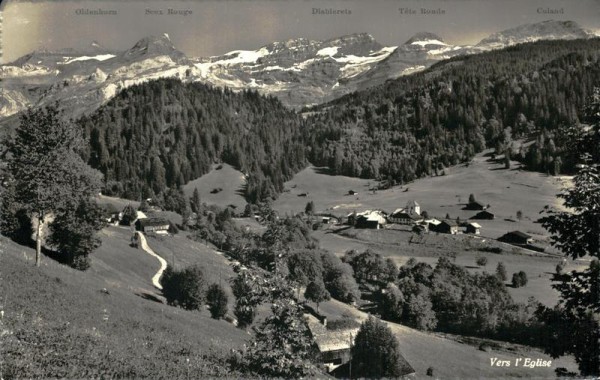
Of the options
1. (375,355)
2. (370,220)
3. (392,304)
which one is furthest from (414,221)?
(375,355)

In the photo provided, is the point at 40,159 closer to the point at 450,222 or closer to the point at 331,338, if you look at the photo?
the point at 331,338

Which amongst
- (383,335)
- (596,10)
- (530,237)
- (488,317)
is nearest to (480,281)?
(488,317)

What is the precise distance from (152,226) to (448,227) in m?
81.2

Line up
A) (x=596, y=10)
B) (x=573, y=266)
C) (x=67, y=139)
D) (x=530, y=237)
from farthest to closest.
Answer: (x=530, y=237), (x=573, y=266), (x=67, y=139), (x=596, y=10)

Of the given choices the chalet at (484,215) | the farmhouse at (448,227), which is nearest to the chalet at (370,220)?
the farmhouse at (448,227)

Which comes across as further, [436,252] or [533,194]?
[533,194]

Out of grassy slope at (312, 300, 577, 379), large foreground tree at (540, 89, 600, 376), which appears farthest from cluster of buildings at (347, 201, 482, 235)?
large foreground tree at (540, 89, 600, 376)

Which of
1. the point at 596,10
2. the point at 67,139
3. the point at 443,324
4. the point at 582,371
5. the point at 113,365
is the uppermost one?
the point at 596,10

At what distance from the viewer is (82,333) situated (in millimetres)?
24328

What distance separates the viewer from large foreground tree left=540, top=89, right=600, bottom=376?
17.0m

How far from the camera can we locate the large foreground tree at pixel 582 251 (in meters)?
17.0

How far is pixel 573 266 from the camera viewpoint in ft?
344

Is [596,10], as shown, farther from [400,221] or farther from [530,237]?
[400,221]

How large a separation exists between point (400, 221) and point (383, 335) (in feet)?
300
